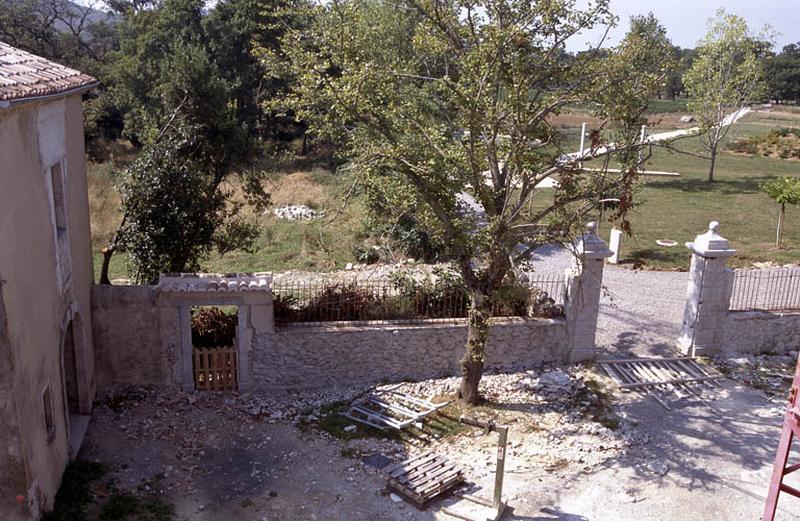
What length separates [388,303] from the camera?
49.8 ft

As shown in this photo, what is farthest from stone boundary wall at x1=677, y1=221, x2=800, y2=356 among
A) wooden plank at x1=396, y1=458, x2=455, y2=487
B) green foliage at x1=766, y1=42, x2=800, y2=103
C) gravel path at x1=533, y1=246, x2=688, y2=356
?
green foliage at x1=766, y1=42, x2=800, y2=103

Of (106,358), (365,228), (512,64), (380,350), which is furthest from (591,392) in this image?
(365,228)

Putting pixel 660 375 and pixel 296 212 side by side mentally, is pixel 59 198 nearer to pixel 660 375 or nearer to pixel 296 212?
pixel 660 375

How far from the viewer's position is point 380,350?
14789 millimetres

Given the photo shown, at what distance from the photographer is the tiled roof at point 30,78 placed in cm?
Answer: 885

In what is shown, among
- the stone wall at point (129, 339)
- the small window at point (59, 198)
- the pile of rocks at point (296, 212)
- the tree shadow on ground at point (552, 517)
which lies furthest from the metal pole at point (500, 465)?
the pile of rocks at point (296, 212)

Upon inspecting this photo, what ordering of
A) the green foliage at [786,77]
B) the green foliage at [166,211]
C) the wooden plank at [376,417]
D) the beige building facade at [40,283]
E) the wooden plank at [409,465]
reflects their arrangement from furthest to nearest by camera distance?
the green foliage at [786,77] < the green foliage at [166,211] < the wooden plank at [376,417] < the wooden plank at [409,465] < the beige building facade at [40,283]

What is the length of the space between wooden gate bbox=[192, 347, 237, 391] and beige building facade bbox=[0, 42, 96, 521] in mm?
1972

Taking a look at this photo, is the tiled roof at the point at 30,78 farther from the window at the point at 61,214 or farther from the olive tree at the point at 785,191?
the olive tree at the point at 785,191

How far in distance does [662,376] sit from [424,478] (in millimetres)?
6679

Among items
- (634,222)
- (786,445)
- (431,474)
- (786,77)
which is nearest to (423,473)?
(431,474)

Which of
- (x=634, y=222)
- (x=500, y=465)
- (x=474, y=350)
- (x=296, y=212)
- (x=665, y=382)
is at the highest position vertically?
(x=474, y=350)

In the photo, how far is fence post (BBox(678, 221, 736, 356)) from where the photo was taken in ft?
51.4

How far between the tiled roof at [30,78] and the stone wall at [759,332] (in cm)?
1430
